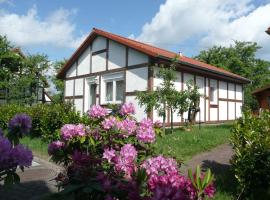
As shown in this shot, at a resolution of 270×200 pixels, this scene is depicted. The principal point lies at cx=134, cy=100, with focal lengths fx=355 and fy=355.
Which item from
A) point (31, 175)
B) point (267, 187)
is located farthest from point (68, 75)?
point (267, 187)

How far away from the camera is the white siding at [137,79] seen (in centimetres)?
1658

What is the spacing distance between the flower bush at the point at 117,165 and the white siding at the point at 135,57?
12.1m

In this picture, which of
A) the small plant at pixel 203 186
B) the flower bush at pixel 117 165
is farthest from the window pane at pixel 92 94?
the small plant at pixel 203 186

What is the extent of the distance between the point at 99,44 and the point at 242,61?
114ft

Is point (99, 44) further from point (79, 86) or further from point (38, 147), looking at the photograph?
point (38, 147)

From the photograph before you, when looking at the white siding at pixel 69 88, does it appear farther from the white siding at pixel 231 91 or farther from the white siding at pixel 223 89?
the white siding at pixel 231 91

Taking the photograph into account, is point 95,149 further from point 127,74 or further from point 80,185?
point 127,74

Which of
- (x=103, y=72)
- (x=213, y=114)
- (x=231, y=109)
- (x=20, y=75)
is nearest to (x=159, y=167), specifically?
(x=103, y=72)

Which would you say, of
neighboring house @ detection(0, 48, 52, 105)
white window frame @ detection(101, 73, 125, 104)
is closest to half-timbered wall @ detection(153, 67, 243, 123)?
white window frame @ detection(101, 73, 125, 104)

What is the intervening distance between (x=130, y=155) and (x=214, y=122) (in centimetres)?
1871

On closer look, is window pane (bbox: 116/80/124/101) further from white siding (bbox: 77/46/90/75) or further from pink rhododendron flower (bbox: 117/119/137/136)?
pink rhododendron flower (bbox: 117/119/137/136)

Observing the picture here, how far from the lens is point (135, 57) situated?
57.0ft

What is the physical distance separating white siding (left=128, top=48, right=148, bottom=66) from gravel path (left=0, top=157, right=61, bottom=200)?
350 inches

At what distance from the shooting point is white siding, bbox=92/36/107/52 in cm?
1997
